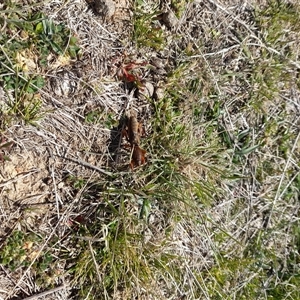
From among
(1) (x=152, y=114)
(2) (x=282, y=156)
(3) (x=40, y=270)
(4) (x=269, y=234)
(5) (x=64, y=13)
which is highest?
(5) (x=64, y=13)

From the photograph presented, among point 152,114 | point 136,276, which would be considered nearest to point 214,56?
point 152,114

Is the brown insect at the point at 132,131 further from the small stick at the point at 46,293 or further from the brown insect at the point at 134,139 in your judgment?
the small stick at the point at 46,293

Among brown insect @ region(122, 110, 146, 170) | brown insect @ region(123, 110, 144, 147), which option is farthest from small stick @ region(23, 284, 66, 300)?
brown insect @ region(123, 110, 144, 147)

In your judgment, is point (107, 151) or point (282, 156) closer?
point (107, 151)

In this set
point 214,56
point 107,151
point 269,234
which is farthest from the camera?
point 269,234

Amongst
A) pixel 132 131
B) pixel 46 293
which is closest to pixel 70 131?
pixel 132 131

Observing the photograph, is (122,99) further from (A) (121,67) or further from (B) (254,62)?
(B) (254,62)

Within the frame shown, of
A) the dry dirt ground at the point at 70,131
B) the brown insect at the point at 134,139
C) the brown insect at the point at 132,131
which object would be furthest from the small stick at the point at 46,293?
the brown insect at the point at 132,131
